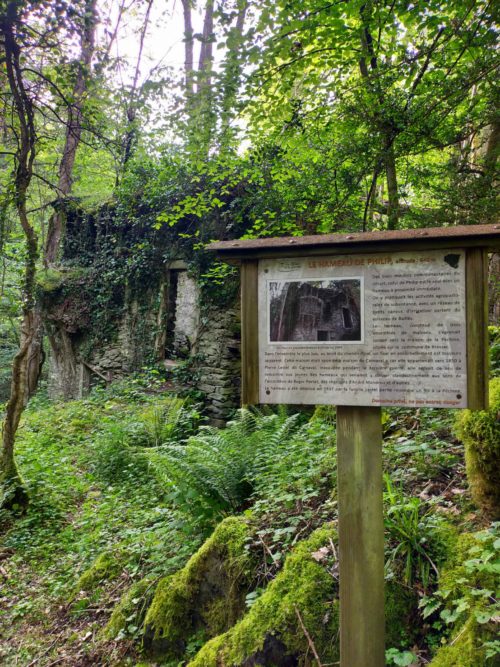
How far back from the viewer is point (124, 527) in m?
4.73

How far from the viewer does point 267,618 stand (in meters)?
2.57

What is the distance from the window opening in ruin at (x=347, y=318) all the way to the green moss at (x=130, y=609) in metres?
2.70

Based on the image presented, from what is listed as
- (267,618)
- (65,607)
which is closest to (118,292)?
(65,607)

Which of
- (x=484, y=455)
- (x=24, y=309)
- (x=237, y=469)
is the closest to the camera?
(x=484, y=455)

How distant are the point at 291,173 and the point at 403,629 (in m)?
5.79

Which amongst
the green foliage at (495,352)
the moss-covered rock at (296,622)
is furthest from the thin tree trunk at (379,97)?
the moss-covered rock at (296,622)

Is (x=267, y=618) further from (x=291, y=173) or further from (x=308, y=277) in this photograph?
(x=291, y=173)

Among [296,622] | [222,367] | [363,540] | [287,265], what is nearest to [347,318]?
[287,265]

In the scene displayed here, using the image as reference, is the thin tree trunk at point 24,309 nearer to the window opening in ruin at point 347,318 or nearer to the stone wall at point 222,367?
the stone wall at point 222,367

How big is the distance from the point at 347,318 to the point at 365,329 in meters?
0.10

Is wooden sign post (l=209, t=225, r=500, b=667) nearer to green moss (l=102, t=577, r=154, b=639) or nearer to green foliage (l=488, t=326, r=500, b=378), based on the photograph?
green moss (l=102, t=577, r=154, b=639)

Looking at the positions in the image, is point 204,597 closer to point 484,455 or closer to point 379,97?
point 484,455

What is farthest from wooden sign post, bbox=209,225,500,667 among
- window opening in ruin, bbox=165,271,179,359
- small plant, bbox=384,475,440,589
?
window opening in ruin, bbox=165,271,179,359

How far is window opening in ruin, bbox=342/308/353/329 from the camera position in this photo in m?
2.04
